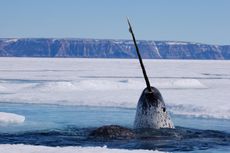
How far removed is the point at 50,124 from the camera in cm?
1267

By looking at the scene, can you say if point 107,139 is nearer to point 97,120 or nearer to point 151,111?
point 151,111

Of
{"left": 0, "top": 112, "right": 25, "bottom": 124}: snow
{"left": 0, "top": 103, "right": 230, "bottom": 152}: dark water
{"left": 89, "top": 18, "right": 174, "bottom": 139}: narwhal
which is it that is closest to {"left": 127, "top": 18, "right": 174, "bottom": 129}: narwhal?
{"left": 89, "top": 18, "right": 174, "bottom": 139}: narwhal

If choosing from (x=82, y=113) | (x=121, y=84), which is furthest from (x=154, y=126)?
(x=121, y=84)

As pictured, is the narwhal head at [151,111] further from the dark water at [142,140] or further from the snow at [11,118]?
the snow at [11,118]

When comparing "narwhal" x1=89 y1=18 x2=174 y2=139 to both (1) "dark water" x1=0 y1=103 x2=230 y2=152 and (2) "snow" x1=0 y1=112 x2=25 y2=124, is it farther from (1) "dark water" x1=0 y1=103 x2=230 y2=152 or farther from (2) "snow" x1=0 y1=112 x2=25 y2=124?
(2) "snow" x1=0 y1=112 x2=25 y2=124

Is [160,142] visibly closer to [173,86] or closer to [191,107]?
[191,107]

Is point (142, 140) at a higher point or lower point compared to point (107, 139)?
higher

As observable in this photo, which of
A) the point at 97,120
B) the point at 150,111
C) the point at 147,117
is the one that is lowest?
the point at 97,120

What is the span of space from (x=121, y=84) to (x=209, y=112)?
12.6 meters

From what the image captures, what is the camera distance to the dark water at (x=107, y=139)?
9.31 metres

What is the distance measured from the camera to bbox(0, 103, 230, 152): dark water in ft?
30.6

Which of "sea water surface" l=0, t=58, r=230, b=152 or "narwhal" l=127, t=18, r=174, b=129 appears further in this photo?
"narwhal" l=127, t=18, r=174, b=129

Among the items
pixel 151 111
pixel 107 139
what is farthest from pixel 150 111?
pixel 107 139

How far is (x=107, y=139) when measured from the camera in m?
9.65
